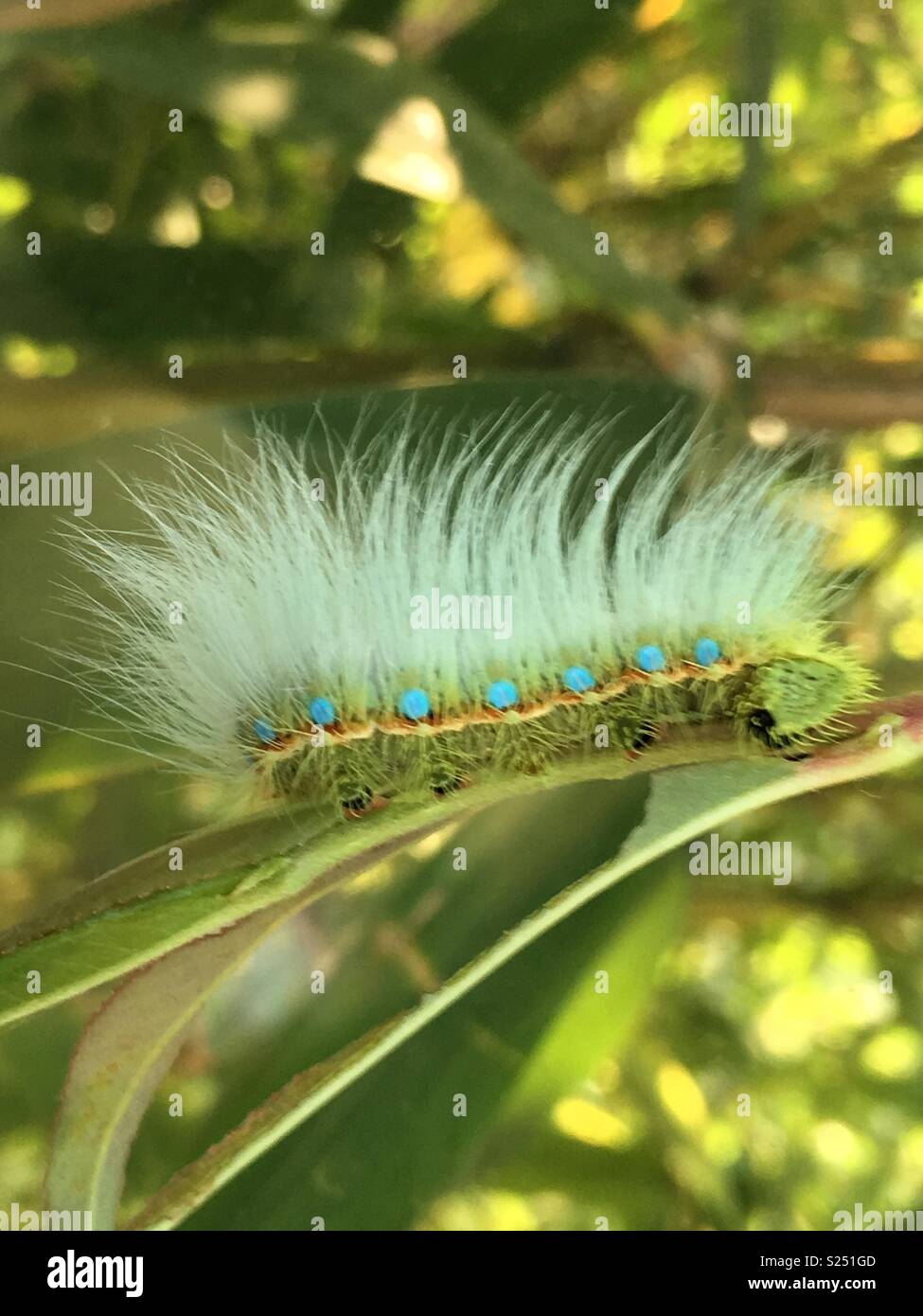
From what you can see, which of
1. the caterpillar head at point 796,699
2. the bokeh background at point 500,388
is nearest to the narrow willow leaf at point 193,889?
the caterpillar head at point 796,699

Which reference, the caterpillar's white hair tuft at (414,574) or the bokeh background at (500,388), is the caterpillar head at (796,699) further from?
the bokeh background at (500,388)

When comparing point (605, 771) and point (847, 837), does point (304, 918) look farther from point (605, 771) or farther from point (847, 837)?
point (847, 837)

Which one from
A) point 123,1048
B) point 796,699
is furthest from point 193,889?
point 796,699

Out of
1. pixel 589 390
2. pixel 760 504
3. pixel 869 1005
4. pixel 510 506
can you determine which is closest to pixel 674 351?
pixel 589 390

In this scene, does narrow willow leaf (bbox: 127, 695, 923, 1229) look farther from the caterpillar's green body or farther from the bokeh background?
the bokeh background

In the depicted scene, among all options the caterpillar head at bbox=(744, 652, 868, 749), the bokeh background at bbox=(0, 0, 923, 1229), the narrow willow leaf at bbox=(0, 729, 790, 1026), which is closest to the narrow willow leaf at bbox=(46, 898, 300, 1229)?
the narrow willow leaf at bbox=(0, 729, 790, 1026)
